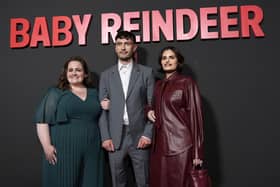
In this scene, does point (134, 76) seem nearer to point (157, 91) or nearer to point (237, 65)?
point (157, 91)

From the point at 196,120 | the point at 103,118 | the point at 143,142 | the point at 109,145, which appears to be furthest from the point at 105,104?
the point at 196,120

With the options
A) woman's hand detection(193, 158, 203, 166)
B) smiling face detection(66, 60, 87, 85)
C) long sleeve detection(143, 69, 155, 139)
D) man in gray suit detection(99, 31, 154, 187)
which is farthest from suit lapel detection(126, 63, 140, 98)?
woman's hand detection(193, 158, 203, 166)

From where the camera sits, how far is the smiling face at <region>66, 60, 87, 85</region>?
7.85 ft

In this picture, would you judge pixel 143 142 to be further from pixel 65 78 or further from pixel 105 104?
pixel 65 78

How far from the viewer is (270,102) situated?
8.94ft

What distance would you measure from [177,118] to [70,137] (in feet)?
2.83

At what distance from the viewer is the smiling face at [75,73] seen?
7.85 feet

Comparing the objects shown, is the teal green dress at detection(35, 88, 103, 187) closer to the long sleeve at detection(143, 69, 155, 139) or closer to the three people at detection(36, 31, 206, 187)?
the three people at detection(36, 31, 206, 187)

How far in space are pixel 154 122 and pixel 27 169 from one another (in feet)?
4.98

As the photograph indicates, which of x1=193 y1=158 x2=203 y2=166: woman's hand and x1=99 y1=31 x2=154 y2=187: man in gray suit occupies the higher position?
x1=99 y1=31 x2=154 y2=187: man in gray suit

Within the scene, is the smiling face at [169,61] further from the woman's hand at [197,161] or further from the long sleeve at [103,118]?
the woman's hand at [197,161]

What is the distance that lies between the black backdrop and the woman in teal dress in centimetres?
64

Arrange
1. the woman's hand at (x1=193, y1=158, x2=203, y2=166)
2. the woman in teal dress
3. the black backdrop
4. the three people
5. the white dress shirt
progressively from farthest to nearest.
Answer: the black backdrop → the white dress shirt → the woman in teal dress → the three people → the woman's hand at (x1=193, y1=158, x2=203, y2=166)

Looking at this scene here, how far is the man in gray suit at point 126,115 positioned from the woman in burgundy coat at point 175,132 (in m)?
0.11
